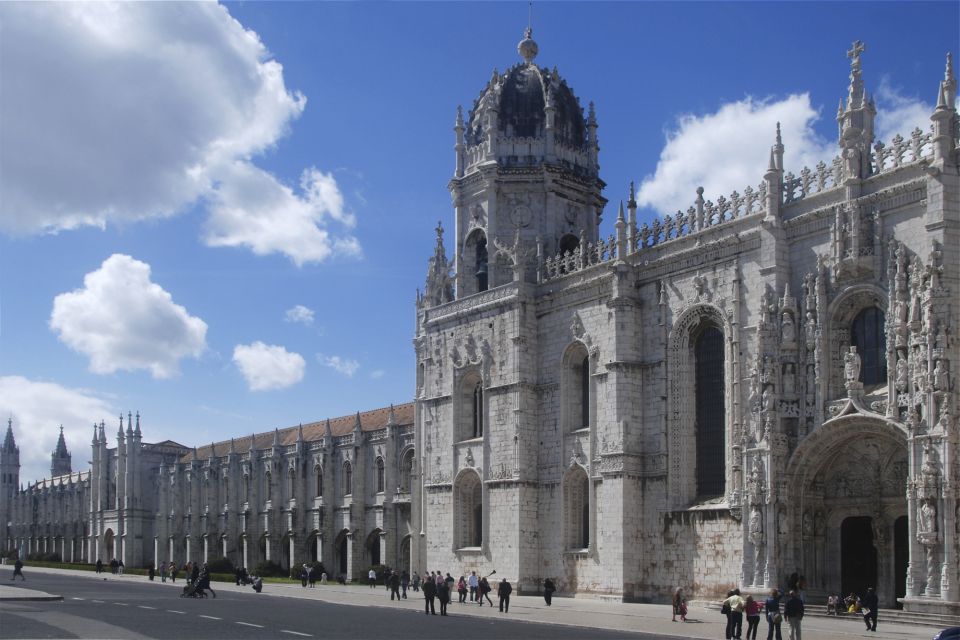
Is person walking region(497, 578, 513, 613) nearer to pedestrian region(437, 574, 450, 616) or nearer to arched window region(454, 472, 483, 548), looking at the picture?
pedestrian region(437, 574, 450, 616)

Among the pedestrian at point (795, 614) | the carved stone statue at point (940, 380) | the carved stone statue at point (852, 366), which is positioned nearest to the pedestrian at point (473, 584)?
the carved stone statue at point (852, 366)

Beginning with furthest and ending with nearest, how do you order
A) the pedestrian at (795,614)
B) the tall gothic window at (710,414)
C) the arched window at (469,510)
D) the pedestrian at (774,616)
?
the arched window at (469,510) < the tall gothic window at (710,414) < the pedestrian at (774,616) < the pedestrian at (795,614)

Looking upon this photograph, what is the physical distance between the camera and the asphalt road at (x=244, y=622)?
79.8 feet

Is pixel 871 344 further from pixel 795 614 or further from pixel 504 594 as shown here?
pixel 504 594

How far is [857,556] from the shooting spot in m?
32.5

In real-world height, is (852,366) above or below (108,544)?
above

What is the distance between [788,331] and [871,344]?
231 centimetres

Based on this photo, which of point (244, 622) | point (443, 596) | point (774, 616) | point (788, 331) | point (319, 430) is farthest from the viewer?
point (319, 430)

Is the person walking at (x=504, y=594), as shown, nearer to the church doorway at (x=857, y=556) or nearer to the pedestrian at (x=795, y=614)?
the church doorway at (x=857, y=556)

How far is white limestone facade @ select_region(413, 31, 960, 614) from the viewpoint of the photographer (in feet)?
98.5

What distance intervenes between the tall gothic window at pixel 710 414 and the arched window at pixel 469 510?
36.0 feet

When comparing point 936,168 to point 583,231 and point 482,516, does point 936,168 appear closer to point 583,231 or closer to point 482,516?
point 583,231

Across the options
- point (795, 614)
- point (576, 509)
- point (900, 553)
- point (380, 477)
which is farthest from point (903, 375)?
point (380, 477)

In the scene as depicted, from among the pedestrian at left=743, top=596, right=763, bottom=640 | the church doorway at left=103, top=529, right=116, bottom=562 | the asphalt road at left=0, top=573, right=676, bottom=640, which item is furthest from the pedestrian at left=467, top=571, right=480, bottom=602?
the church doorway at left=103, top=529, right=116, bottom=562
